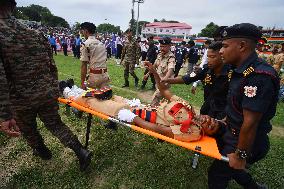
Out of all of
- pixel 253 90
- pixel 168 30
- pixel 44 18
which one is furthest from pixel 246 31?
pixel 168 30

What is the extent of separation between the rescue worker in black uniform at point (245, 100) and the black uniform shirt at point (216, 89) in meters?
0.92

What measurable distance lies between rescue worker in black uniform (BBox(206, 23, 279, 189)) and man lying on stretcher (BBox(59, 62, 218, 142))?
0.53 metres

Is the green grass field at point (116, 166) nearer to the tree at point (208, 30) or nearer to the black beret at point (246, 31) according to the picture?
the black beret at point (246, 31)

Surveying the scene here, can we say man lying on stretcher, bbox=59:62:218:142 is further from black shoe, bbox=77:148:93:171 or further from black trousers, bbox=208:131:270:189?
black shoe, bbox=77:148:93:171

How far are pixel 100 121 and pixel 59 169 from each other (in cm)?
174

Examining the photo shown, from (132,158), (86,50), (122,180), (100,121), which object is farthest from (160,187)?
(86,50)

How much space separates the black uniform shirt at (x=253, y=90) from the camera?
80.9 inches

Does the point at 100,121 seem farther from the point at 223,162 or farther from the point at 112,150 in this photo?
the point at 223,162

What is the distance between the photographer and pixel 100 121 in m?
5.11

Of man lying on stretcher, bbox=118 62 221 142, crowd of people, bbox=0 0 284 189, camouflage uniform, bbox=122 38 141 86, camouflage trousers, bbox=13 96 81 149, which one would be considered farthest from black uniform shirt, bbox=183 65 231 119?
camouflage uniform, bbox=122 38 141 86

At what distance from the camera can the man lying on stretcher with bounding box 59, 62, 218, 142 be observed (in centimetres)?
316

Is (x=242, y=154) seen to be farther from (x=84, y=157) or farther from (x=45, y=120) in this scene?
(x=45, y=120)

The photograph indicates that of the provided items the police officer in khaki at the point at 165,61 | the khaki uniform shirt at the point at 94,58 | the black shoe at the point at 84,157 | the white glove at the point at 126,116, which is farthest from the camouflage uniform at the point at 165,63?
the black shoe at the point at 84,157

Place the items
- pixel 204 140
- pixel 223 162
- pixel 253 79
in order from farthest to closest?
pixel 204 140 → pixel 223 162 → pixel 253 79
